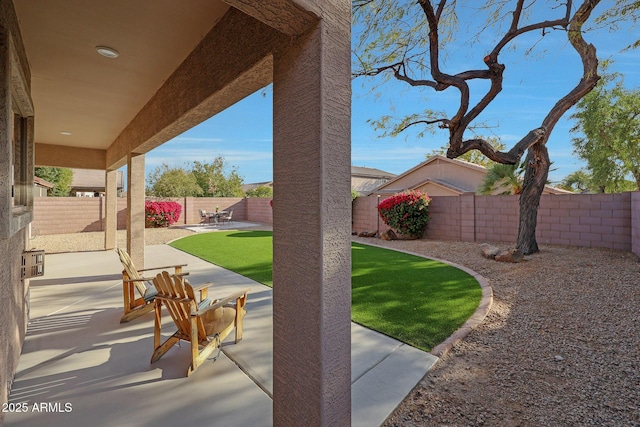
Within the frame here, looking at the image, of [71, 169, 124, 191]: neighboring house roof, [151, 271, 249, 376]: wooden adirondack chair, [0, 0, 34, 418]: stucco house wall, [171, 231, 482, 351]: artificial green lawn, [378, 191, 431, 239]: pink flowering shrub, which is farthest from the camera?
[71, 169, 124, 191]: neighboring house roof

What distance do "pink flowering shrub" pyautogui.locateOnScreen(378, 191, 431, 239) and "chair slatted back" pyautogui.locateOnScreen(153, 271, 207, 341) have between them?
8.92m

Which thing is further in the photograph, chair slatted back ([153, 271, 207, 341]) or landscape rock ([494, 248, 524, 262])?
landscape rock ([494, 248, 524, 262])

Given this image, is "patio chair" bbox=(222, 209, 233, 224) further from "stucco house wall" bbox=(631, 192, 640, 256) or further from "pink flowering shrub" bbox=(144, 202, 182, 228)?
"stucco house wall" bbox=(631, 192, 640, 256)

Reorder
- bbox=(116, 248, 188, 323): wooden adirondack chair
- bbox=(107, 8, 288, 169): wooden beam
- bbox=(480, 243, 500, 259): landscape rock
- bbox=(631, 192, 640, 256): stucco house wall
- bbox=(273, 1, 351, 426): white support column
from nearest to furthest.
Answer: bbox=(273, 1, 351, 426): white support column, bbox=(107, 8, 288, 169): wooden beam, bbox=(116, 248, 188, 323): wooden adirondack chair, bbox=(631, 192, 640, 256): stucco house wall, bbox=(480, 243, 500, 259): landscape rock

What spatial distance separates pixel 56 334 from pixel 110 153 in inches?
236

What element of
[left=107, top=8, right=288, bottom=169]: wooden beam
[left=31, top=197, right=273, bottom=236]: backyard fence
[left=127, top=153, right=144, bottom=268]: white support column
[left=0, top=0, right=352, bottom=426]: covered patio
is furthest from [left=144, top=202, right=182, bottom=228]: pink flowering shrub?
[left=107, top=8, right=288, bottom=169]: wooden beam

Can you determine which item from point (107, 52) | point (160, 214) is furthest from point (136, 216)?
point (160, 214)

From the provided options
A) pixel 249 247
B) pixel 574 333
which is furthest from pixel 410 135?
pixel 574 333

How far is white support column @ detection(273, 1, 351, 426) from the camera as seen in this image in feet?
5.49

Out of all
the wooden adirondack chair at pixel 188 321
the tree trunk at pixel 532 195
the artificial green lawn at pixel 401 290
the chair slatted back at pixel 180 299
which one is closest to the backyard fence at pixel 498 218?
the tree trunk at pixel 532 195

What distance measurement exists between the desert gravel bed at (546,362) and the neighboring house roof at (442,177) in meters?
12.2

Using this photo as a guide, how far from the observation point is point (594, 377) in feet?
8.91

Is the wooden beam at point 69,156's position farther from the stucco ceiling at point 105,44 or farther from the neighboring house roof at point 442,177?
the neighboring house roof at point 442,177

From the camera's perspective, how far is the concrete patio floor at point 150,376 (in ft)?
7.55
